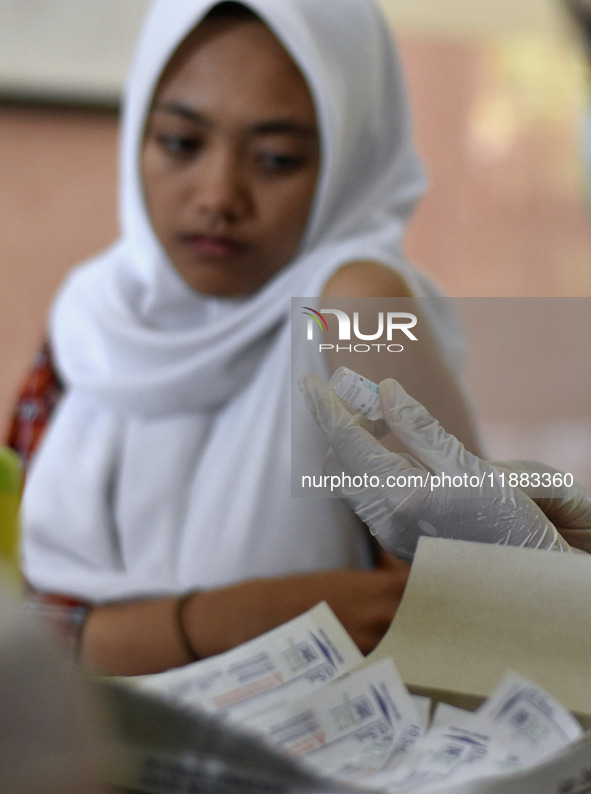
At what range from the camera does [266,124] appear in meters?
0.53

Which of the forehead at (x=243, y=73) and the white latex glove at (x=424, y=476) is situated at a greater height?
the forehead at (x=243, y=73)

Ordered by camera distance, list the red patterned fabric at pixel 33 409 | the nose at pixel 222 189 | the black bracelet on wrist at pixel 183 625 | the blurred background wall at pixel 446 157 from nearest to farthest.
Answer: the black bracelet on wrist at pixel 183 625 < the nose at pixel 222 189 < the red patterned fabric at pixel 33 409 < the blurred background wall at pixel 446 157

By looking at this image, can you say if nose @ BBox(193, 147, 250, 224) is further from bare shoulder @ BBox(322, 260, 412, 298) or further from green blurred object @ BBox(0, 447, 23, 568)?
green blurred object @ BBox(0, 447, 23, 568)

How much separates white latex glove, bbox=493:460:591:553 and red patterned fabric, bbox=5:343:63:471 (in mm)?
554

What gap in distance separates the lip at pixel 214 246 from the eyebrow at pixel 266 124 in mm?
73

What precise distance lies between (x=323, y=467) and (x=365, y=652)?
6 centimetres

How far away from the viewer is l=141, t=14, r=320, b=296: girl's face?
1.75 feet

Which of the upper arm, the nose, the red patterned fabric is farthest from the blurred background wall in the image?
the upper arm

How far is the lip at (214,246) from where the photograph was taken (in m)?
0.54

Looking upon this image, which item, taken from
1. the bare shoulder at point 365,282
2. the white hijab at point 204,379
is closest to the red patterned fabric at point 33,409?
the white hijab at point 204,379

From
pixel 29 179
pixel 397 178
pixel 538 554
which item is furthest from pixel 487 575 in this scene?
pixel 29 179

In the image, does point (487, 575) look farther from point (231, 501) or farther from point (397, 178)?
point (397, 178)

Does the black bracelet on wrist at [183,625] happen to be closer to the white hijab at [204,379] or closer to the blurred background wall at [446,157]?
the white hijab at [204,379]

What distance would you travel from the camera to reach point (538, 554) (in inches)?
9.4
